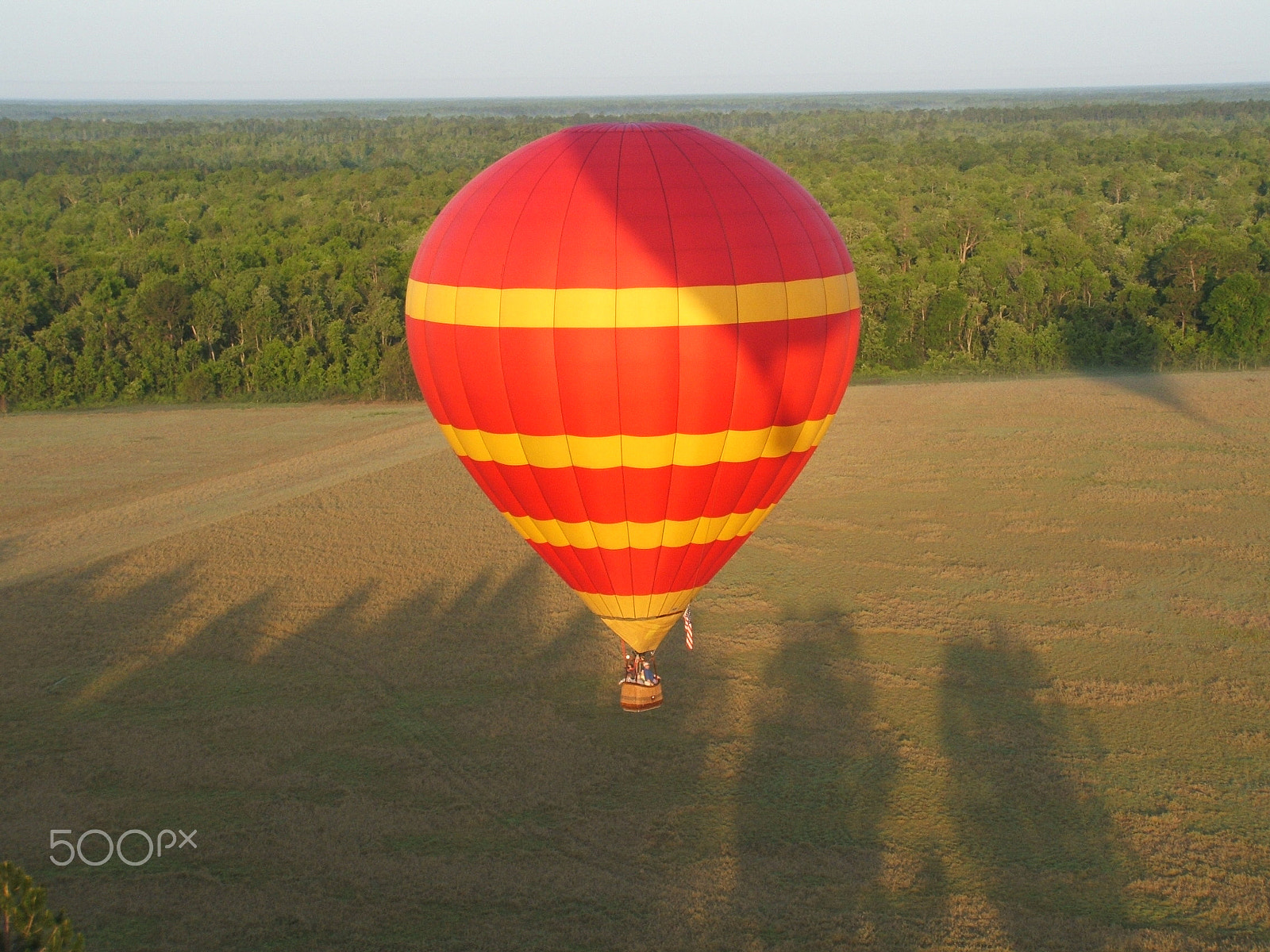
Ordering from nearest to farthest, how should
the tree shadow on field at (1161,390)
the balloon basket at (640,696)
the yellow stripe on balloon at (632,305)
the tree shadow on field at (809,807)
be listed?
1. the tree shadow on field at (809,807)
2. the yellow stripe on balloon at (632,305)
3. the balloon basket at (640,696)
4. the tree shadow on field at (1161,390)

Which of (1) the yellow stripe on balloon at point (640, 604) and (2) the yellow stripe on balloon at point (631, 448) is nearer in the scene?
(2) the yellow stripe on balloon at point (631, 448)

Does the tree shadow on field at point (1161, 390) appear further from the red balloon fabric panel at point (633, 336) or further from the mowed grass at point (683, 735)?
the red balloon fabric panel at point (633, 336)

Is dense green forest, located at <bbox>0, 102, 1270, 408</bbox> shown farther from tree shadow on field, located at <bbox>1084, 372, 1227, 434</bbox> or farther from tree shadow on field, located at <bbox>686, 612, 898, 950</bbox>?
tree shadow on field, located at <bbox>686, 612, 898, 950</bbox>

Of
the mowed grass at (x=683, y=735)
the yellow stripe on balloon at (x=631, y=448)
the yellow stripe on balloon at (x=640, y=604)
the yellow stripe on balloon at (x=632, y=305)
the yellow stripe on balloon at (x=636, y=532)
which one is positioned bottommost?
the mowed grass at (x=683, y=735)

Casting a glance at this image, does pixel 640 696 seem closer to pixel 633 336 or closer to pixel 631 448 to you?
pixel 631 448

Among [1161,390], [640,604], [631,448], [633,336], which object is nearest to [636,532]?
[640,604]

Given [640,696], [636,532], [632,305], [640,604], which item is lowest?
[640,696]

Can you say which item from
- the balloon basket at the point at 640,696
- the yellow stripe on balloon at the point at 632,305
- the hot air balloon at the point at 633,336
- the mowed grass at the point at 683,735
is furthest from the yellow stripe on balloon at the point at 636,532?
the mowed grass at the point at 683,735

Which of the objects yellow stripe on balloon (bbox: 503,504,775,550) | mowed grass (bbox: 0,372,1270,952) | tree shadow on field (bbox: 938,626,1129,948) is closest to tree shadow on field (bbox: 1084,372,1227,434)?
mowed grass (bbox: 0,372,1270,952)
